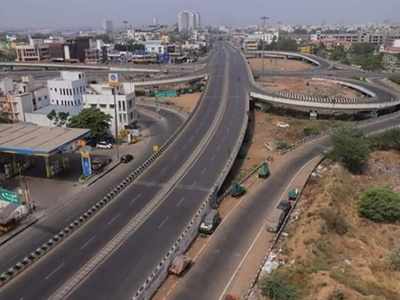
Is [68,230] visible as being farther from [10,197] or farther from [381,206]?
[381,206]

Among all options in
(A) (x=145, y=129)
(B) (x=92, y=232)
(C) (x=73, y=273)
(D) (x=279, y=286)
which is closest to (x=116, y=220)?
(B) (x=92, y=232)

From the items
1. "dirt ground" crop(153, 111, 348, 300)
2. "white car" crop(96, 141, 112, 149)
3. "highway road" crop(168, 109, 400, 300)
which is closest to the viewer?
"highway road" crop(168, 109, 400, 300)

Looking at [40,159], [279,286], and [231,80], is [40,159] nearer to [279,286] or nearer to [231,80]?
[279,286]

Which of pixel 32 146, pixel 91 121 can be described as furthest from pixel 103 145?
pixel 32 146

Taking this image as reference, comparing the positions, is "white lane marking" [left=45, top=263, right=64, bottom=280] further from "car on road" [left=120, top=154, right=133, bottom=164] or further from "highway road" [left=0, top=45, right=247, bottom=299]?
Answer: "car on road" [left=120, top=154, right=133, bottom=164]

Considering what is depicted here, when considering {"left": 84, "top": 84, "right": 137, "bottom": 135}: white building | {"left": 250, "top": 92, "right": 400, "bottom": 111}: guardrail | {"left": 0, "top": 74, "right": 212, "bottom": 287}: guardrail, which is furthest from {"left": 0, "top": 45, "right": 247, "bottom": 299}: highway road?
{"left": 250, "top": 92, "right": 400, "bottom": 111}: guardrail

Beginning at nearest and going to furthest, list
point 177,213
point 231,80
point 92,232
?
point 92,232, point 177,213, point 231,80

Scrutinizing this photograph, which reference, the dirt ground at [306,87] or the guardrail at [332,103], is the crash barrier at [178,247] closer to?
the guardrail at [332,103]

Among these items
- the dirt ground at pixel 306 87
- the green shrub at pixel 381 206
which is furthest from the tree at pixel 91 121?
the dirt ground at pixel 306 87
